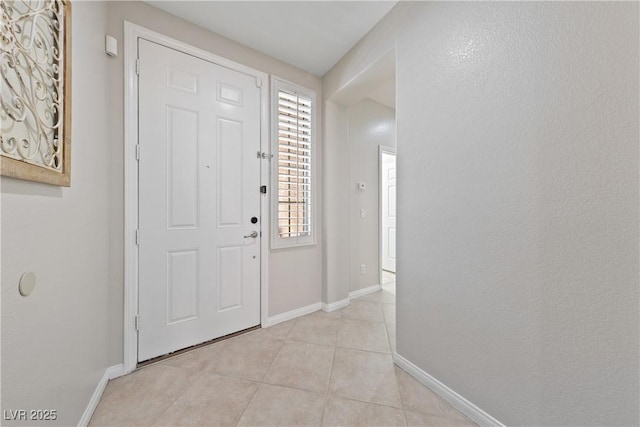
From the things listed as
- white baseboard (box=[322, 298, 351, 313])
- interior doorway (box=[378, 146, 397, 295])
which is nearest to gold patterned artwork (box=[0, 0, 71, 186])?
white baseboard (box=[322, 298, 351, 313])

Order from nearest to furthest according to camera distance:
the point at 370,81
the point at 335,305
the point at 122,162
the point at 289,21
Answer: the point at 122,162, the point at 289,21, the point at 370,81, the point at 335,305

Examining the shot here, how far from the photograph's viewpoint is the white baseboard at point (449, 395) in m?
1.16

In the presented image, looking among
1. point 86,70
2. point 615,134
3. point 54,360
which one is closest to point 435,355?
point 615,134

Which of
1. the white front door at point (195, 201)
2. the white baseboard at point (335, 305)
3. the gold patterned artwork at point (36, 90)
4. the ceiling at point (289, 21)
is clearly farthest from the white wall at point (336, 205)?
the gold patterned artwork at point (36, 90)

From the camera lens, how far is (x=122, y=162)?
1.57 metres

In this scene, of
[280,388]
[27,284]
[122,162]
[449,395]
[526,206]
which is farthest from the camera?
[122,162]

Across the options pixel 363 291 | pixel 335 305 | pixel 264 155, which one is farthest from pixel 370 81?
pixel 363 291

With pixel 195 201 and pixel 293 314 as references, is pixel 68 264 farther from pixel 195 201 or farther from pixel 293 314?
pixel 293 314

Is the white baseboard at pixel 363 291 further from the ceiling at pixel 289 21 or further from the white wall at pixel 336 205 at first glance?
the ceiling at pixel 289 21

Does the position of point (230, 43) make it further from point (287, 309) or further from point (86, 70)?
point (287, 309)

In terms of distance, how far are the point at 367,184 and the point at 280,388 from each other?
93.4 inches

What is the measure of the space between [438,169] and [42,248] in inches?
73.2

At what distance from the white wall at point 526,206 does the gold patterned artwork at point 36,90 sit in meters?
1.77

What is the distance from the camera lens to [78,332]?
111 cm
